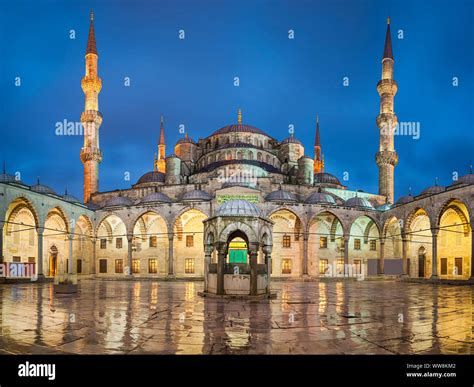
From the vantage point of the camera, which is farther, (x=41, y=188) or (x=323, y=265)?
(x=323, y=265)

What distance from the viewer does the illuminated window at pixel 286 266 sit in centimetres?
3127

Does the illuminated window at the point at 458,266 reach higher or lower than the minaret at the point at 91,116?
lower

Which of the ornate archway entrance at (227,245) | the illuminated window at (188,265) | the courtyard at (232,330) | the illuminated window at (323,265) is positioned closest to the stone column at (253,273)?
the ornate archway entrance at (227,245)

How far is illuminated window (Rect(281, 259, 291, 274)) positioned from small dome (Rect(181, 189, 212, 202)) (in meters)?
7.97

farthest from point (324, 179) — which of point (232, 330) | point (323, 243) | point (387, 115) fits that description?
point (232, 330)

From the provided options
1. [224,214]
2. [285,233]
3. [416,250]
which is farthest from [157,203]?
[416,250]

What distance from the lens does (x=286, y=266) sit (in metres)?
31.3

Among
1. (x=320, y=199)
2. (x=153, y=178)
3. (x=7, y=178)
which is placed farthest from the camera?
(x=153, y=178)

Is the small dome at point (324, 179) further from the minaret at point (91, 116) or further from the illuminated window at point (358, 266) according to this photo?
the minaret at point (91, 116)

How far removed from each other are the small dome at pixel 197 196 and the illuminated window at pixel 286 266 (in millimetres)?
7968

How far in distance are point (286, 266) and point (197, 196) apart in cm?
921

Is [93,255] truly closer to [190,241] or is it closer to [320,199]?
[190,241]

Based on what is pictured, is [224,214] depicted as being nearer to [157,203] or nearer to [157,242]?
[157,203]
